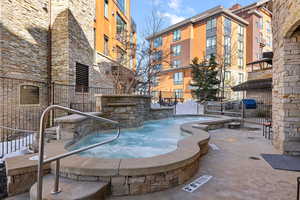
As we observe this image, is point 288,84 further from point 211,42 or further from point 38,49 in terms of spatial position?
point 211,42

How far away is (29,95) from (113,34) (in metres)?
9.28

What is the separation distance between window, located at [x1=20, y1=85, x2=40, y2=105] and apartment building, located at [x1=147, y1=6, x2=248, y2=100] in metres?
14.1

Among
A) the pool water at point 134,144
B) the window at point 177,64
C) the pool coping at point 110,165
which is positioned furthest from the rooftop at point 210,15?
the pool coping at point 110,165

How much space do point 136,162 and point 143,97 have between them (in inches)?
196

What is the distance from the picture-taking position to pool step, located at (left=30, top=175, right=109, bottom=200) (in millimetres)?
1912

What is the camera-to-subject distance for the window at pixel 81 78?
884cm

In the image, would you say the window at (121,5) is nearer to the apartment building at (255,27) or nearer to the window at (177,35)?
the window at (177,35)

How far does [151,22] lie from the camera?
11117mm

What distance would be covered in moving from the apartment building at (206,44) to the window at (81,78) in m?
11.3

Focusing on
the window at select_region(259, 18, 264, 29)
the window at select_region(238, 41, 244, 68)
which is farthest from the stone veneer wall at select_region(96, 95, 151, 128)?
the window at select_region(259, 18, 264, 29)

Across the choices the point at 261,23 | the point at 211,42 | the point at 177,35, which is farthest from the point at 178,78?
the point at 261,23

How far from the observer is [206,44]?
78.9 feet

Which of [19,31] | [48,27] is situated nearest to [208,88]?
[48,27]

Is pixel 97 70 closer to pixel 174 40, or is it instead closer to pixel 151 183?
pixel 151 183
